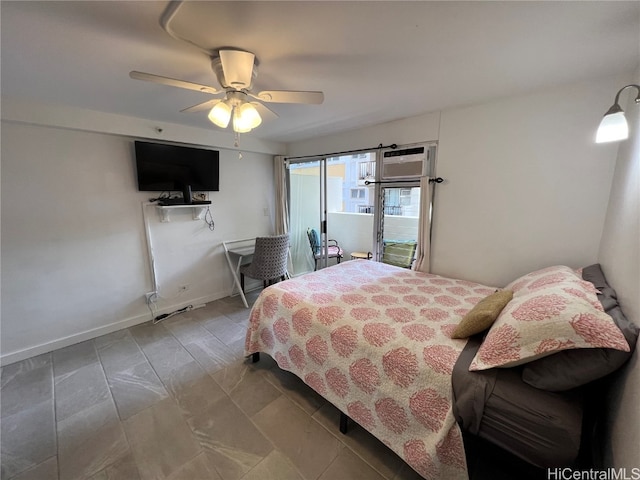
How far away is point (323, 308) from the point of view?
179 cm

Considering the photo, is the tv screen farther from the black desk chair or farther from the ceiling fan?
the ceiling fan

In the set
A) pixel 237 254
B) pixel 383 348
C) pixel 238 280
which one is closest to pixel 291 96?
pixel 383 348

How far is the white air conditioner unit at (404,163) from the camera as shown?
265 cm

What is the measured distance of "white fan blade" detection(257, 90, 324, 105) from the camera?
4.99ft

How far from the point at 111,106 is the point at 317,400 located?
3.15 m

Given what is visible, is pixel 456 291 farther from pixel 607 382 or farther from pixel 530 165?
pixel 530 165

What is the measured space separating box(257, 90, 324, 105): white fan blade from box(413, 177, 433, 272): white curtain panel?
1539 mm

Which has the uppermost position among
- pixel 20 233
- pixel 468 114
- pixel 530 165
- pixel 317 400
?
pixel 468 114

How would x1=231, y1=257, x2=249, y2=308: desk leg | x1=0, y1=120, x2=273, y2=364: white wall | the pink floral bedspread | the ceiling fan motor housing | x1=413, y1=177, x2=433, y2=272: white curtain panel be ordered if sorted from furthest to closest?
x1=231, y1=257, x2=249, y2=308: desk leg < x1=413, y1=177, x2=433, y2=272: white curtain panel < x1=0, y1=120, x2=273, y2=364: white wall < the ceiling fan motor housing < the pink floral bedspread

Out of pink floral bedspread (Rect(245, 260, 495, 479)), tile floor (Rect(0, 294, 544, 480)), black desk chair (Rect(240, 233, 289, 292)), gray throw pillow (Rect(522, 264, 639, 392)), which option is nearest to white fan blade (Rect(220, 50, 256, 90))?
pink floral bedspread (Rect(245, 260, 495, 479))

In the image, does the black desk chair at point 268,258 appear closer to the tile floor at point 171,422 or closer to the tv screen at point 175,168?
the tile floor at point 171,422

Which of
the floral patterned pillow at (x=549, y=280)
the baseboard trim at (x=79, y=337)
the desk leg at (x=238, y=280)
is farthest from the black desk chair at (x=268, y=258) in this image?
the floral patterned pillow at (x=549, y=280)

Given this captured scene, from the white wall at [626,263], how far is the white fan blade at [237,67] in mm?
2132

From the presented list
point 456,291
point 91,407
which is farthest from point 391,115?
point 91,407
